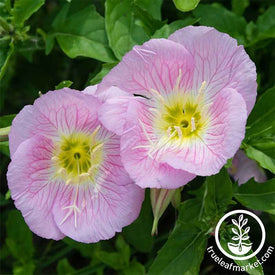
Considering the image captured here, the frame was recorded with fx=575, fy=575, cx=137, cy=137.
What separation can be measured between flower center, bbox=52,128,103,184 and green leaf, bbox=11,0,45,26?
13.7 inches

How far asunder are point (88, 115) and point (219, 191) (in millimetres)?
338

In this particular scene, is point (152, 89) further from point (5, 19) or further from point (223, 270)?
point (223, 270)

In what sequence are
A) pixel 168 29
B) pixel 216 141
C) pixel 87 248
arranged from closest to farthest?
1. pixel 216 141
2. pixel 168 29
3. pixel 87 248

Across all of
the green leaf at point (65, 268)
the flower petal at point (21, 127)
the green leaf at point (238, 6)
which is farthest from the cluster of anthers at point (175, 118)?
the green leaf at point (65, 268)

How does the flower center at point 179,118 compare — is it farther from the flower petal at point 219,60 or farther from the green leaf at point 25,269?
the green leaf at point 25,269

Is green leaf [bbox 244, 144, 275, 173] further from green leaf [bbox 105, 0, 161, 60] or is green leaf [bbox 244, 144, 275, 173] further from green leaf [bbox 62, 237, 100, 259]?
green leaf [bbox 62, 237, 100, 259]

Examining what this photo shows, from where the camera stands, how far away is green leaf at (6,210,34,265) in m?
1.65

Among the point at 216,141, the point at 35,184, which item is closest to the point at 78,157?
the point at 35,184

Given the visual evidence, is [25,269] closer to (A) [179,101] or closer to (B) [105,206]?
(B) [105,206]

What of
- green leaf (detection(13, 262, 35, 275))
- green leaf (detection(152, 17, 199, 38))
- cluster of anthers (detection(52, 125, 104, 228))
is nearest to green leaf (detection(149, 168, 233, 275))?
cluster of anthers (detection(52, 125, 104, 228))

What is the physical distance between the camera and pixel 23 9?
139cm

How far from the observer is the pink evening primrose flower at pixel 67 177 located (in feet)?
3.75

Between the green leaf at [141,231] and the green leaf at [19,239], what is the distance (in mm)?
318

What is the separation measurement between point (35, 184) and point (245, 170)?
22.3 inches
